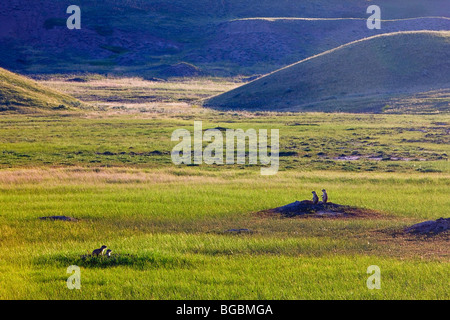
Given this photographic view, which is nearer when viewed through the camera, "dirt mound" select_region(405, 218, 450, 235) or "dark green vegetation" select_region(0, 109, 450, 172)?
"dirt mound" select_region(405, 218, 450, 235)

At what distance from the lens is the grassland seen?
12.5 metres

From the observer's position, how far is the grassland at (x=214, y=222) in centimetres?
1248

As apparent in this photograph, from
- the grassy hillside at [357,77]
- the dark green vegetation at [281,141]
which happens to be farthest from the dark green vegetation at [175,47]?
the dark green vegetation at [281,141]

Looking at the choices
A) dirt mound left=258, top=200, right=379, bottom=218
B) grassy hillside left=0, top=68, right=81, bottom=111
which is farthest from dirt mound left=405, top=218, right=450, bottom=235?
grassy hillside left=0, top=68, right=81, bottom=111

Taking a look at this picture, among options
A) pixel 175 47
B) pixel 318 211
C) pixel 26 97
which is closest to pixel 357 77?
pixel 26 97

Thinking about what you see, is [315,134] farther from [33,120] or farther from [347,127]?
[33,120]

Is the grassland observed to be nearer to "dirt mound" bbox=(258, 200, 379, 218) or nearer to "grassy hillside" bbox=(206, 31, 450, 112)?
"dirt mound" bbox=(258, 200, 379, 218)

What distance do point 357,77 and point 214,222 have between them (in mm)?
87538

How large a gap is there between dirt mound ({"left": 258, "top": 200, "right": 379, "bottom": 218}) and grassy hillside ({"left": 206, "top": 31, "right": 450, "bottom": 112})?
6649 cm

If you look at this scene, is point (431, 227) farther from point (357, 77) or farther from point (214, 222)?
point (357, 77)

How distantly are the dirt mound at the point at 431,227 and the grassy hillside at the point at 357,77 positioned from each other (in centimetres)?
7039

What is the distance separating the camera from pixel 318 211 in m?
21.8

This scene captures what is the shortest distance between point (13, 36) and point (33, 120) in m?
139

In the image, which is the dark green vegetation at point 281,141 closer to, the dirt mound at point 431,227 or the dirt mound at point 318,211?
the dirt mound at point 318,211
